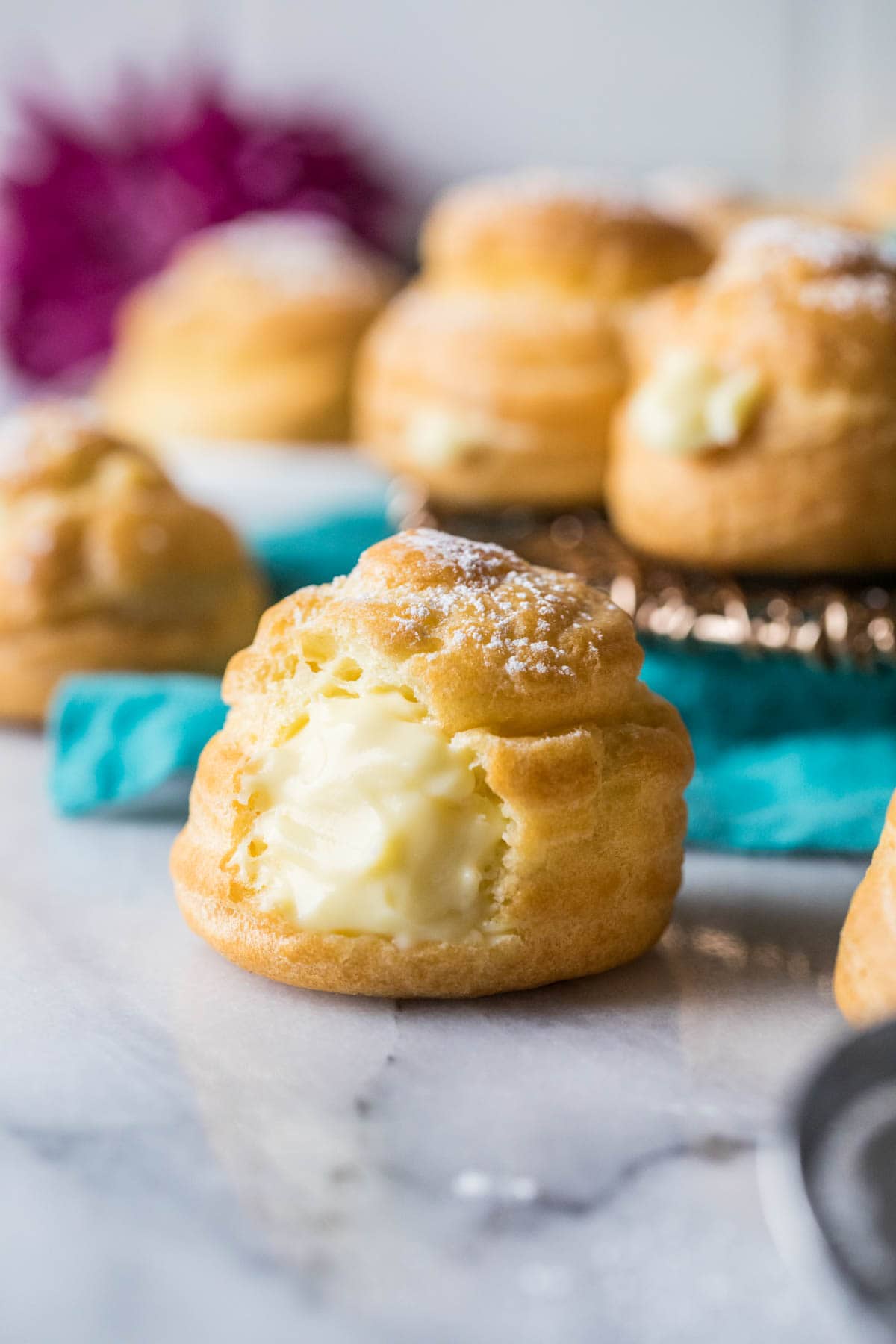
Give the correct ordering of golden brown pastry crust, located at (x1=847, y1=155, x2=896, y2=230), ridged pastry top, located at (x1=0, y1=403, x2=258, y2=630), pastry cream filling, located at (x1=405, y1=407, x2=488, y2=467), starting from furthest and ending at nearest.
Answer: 1. golden brown pastry crust, located at (x1=847, y1=155, x2=896, y2=230)
2. pastry cream filling, located at (x1=405, y1=407, x2=488, y2=467)
3. ridged pastry top, located at (x1=0, y1=403, x2=258, y2=630)

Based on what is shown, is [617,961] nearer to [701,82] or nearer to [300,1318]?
[300,1318]

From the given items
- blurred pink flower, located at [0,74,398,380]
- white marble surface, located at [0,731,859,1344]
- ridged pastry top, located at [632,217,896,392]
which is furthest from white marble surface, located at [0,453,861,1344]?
blurred pink flower, located at [0,74,398,380]

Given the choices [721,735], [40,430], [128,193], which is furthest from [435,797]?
[128,193]

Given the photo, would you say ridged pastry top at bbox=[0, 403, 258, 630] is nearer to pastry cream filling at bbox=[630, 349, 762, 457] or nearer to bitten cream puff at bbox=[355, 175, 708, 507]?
bitten cream puff at bbox=[355, 175, 708, 507]

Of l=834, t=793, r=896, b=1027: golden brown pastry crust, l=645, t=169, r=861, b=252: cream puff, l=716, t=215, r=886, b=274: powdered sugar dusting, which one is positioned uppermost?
l=716, t=215, r=886, b=274: powdered sugar dusting

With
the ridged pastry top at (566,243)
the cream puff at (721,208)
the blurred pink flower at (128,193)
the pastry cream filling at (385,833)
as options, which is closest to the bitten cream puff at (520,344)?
the ridged pastry top at (566,243)

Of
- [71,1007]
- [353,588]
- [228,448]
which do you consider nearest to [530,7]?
[228,448]
